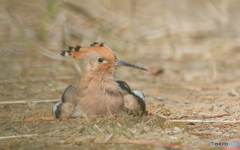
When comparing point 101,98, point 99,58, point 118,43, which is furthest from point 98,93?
point 118,43

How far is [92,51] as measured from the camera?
3.91 m

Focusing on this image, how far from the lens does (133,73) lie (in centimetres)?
655

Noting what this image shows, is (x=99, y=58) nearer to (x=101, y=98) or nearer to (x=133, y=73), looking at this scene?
(x=101, y=98)

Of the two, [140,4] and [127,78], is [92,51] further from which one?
[140,4]

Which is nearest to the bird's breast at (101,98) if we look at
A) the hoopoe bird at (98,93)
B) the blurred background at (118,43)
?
the hoopoe bird at (98,93)

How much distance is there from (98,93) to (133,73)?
112 inches

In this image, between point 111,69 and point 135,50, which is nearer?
point 111,69

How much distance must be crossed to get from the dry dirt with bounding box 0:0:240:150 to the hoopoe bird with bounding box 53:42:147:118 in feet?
0.46

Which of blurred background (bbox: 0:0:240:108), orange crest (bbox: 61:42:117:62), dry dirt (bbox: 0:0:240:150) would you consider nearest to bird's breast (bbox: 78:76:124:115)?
dry dirt (bbox: 0:0:240:150)

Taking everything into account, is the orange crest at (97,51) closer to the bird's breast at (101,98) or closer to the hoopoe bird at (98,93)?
the hoopoe bird at (98,93)

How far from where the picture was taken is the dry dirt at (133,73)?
125 inches

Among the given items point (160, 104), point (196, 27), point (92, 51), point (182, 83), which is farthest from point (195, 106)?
point (196, 27)

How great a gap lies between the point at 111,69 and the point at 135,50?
4227 mm

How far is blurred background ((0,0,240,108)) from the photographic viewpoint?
5941 mm
